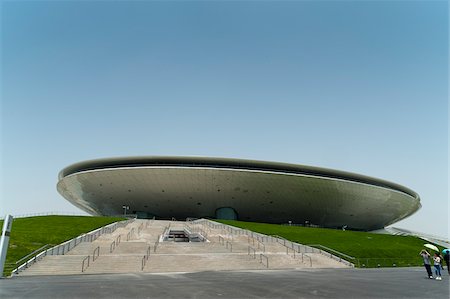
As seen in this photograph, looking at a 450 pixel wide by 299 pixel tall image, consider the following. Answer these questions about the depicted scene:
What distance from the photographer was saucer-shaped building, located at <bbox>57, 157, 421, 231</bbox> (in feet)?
182

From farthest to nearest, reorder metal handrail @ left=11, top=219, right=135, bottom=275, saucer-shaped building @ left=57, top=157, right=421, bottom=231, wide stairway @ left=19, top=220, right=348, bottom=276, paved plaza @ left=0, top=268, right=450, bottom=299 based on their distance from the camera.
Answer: saucer-shaped building @ left=57, top=157, right=421, bottom=231, wide stairway @ left=19, top=220, right=348, bottom=276, metal handrail @ left=11, top=219, right=135, bottom=275, paved plaza @ left=0, top=268, right=450, bottom=299

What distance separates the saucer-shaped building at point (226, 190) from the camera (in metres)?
55.5

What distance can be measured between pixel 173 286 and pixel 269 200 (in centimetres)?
5136

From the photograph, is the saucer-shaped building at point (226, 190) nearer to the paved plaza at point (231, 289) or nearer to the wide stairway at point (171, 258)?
the wide stairway at point (171, 258)

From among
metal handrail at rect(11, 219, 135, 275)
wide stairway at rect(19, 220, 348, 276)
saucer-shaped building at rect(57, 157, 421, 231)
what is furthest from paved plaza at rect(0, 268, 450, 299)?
saucer-shaped building at rect(57, 157, 421, 231)

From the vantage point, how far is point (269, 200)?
61.7m

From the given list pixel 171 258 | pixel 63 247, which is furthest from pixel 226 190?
pixel 63 247

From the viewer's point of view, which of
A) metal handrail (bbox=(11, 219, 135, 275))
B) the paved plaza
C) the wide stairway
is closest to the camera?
the paved plaza

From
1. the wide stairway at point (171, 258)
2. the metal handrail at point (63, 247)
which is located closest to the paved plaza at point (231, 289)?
the metal handrail at point (63, 247)

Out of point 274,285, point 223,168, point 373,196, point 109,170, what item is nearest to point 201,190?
point 223,168

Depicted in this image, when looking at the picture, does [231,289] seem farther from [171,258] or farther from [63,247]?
[63,247]

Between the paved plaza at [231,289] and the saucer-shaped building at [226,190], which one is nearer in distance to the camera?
the paved plaza at [231,289]

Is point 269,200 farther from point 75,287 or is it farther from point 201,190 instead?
point 75,287

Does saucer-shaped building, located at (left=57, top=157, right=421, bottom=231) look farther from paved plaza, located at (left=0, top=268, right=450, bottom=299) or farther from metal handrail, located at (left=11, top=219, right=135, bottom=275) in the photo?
paved plaza, located at (left=0, top=268, right=450, bottom=299)
